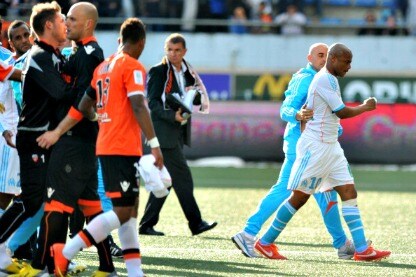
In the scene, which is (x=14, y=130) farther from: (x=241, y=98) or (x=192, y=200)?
(x=241, y=98)

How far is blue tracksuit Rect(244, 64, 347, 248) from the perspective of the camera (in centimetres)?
1066

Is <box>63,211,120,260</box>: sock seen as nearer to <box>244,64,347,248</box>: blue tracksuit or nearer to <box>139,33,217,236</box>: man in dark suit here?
<box>244,64,347,248</box>: blue tracksuit

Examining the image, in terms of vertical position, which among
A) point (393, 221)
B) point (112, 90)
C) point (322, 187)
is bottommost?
point (393, 221)

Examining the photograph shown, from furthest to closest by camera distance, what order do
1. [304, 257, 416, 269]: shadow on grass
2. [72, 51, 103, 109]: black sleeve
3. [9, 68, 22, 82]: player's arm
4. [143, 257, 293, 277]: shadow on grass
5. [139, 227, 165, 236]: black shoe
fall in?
[139, 227, 165, 236]: black shoe, [304, 257, 416, 269]: shadow on grass, [143, 257, 293, 277]: shadow on grass, [9, 68, 22, 82]: player's arm, [72, 51, 103, 109]: black sleeve

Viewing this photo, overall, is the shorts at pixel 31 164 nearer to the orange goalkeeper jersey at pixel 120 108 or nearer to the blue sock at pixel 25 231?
the blue sock at pixel 25 231

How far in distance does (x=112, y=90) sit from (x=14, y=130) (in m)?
1.98

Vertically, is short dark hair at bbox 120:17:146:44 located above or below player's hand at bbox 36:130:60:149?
above

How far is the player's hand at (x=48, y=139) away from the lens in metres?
8.44

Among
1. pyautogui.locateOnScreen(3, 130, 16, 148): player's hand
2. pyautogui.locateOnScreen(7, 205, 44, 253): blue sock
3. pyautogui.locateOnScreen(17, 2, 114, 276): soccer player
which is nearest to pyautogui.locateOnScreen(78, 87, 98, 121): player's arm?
pyautogui.locateOnScreen(17, 2, 114, 276): soccer player

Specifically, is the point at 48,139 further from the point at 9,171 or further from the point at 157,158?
the point at 9,171

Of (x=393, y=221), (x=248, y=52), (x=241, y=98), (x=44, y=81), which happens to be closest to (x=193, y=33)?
(x=248, y=52)

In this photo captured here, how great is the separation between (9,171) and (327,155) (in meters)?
2.85

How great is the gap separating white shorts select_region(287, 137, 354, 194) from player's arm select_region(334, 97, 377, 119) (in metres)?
0.39

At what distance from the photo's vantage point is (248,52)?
94.6 feet
